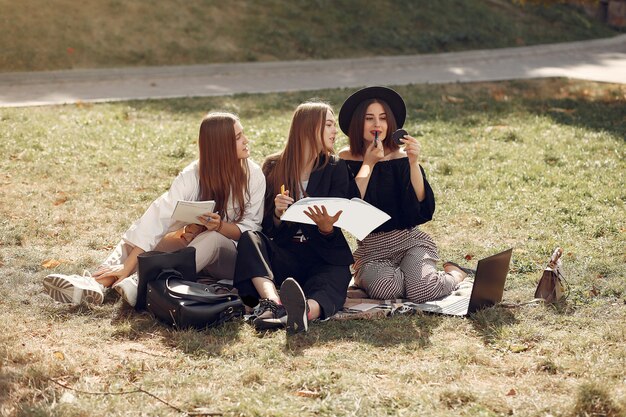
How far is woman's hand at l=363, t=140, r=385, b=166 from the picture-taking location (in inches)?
250

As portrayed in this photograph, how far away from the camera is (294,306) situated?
549cm

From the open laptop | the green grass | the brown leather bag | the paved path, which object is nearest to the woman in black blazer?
the open laptop

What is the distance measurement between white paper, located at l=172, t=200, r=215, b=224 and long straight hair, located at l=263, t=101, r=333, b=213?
0.58m

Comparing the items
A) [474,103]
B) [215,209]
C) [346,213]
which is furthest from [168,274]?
[474,103]

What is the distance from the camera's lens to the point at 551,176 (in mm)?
9297

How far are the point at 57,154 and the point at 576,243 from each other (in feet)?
17.9

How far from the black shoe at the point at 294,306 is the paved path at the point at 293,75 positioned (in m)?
7.79

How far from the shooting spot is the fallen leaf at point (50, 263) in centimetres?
684

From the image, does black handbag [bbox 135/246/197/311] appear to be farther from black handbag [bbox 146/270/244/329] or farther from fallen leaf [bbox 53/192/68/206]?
fallen leaf [bbox 53/192/68/206]

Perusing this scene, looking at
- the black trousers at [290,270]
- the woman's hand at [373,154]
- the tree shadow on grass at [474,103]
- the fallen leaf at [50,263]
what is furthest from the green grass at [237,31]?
the black trousers at [290,270]

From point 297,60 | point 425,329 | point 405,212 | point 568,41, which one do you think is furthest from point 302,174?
point 568,41

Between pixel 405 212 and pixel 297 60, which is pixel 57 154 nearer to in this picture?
pixel 405 212

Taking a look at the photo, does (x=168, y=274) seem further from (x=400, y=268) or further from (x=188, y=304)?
(x=400, y=268)

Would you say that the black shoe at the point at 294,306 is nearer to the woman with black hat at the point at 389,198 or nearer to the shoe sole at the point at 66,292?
the woman with black hat at the point at 389,198
